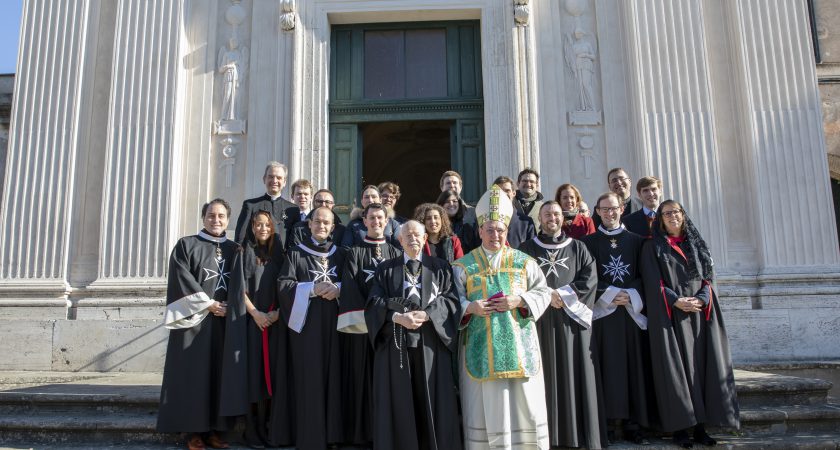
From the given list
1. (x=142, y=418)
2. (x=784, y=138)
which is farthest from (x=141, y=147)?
(x=784, y=138)

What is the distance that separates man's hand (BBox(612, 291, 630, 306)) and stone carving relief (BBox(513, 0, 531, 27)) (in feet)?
17.0

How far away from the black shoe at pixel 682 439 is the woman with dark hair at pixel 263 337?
2.95 meters

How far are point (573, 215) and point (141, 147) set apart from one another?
5914 mm

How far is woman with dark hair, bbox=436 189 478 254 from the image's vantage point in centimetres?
666

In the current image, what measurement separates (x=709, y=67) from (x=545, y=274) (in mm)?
5446

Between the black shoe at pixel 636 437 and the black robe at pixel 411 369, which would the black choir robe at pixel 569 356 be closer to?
the black shoe at pixel 636 437

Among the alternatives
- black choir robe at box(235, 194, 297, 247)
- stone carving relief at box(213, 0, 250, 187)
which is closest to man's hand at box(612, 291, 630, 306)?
black choir robe at box(235, 194, 297, 247)

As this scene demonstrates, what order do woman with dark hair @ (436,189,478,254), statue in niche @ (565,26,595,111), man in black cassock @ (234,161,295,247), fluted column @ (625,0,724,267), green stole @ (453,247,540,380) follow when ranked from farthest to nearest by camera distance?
statue in niche @ (565,26,595,111)
fluted column @ (625,0,724,267)
man in black cassock @ (234,161,295,247)
woman with dark hair @ (436,189,478,254)
green stole @ (453,247,540,380)

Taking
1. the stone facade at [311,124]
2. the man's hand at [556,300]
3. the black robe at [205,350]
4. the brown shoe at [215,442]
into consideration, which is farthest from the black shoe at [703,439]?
the stone facade at [311,124]

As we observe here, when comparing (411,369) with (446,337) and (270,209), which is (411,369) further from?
(270,209)

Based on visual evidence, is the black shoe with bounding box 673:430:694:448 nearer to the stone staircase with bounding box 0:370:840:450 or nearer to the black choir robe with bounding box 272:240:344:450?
the stone staircase with bounding box 0:370:840:450

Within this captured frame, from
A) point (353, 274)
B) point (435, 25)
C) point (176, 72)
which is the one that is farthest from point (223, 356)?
point (435, 25)

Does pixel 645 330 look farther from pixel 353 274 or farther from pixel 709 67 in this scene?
pixel 709 67

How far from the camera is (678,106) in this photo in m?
9.48
